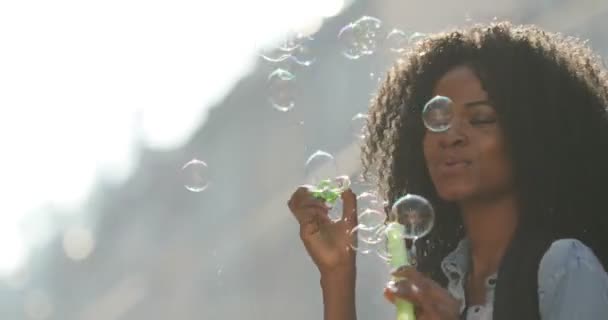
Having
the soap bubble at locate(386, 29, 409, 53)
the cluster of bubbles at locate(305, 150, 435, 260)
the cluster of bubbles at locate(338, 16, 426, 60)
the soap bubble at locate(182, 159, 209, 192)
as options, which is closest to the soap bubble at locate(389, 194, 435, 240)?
the cluster of bubbles at locate(305, 150, 435, 260)

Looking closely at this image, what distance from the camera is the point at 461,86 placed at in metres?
4.39

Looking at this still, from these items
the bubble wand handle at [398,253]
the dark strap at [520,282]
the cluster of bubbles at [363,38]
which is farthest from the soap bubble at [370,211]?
the cluster of bubbles at [363,38]

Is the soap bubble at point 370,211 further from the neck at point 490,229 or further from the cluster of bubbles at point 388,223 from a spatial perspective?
the neck at point 490,229

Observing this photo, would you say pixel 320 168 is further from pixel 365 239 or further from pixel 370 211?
pixel 365 239

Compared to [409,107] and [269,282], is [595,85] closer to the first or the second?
[409,107]

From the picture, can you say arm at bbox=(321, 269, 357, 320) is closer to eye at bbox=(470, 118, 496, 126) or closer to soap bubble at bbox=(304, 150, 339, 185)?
soap bubble at bbox=(304, 150, 339, 185)

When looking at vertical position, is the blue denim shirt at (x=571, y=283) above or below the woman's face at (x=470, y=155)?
below

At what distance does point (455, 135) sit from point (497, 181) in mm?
142

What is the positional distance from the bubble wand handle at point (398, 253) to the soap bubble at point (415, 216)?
2 cm

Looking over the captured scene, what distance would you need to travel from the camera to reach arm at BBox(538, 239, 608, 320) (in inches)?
153

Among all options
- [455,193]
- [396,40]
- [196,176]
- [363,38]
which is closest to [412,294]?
[455,193]

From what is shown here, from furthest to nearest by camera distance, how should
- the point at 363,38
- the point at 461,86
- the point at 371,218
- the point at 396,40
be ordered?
the point at 363,38 → the point at 396,40 → the point at 371,218 → the point at 461,86

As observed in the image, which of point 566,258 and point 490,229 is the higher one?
point 490,229

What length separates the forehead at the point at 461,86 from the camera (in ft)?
14.2
